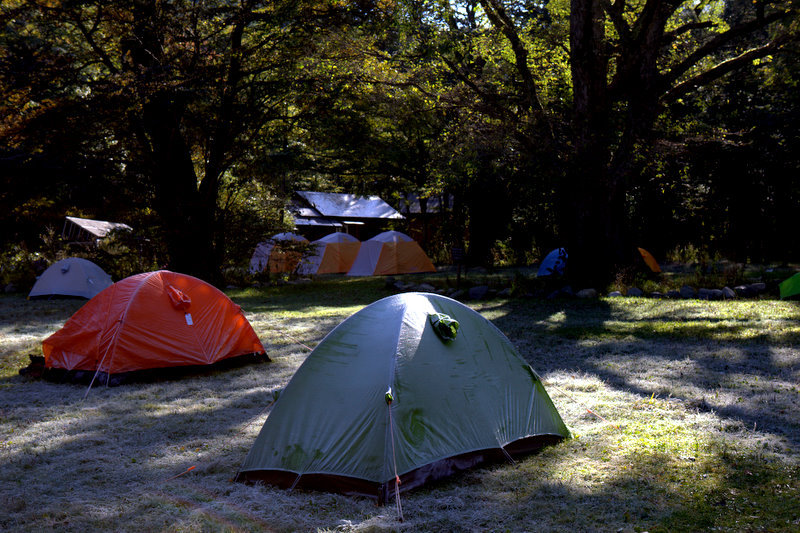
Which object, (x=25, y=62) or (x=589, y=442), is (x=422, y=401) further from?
(x=25, y=62)

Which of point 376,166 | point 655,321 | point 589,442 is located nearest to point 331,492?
point 589,442

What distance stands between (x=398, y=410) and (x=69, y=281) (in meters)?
16.1

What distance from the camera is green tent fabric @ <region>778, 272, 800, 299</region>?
39.5 ft

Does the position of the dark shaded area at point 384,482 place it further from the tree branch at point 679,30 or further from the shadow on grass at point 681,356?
the tree branch at point 679,30

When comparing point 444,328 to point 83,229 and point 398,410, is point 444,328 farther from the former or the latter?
point 83,229

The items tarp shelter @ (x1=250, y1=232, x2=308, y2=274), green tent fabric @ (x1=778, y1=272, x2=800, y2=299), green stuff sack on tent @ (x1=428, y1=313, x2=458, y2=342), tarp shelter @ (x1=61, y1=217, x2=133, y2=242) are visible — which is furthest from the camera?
tarp shelter @ (x1=61, y1=217, x2=133, y2=242)

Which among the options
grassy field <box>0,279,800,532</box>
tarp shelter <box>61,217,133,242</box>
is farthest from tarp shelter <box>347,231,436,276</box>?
grassy field <box>0,279,800,532</box>

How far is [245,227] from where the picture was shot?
19.8 meters

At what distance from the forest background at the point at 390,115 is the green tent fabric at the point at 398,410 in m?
9.89

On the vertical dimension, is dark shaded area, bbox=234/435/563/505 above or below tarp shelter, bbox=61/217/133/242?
below

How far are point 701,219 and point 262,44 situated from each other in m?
14.8

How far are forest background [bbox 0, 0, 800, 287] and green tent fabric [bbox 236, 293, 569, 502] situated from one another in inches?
390

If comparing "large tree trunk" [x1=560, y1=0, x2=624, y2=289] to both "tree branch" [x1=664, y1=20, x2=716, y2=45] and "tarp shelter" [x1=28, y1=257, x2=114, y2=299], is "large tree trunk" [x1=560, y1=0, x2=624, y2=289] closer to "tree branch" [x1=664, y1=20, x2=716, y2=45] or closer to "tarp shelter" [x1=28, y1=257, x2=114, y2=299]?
"tree branch" [x1=664, y1=20, x2=716, y2=45]

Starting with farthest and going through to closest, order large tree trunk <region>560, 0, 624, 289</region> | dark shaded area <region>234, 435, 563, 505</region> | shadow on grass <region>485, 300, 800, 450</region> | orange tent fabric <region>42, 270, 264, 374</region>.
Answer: large tree trunk <region>560, 0, 624, 289</region>
orange tent fabric <region>42, 270, 264, 374</region>
shadow on grass <region>485, 300, 800, 450</region>
dark shaded area <region>234, 435, 563, 505</region>
